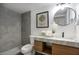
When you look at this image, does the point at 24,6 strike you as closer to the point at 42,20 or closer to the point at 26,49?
the point at 42,20

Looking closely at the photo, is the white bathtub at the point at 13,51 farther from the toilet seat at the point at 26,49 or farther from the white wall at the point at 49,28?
the white wall at the point at 49,28

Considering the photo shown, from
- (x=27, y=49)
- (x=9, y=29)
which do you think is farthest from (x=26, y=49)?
(x=9, y=29)

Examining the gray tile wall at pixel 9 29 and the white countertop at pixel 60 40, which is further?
the gray tile wall at pixel 9 29

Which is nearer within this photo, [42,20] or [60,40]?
[60,40]

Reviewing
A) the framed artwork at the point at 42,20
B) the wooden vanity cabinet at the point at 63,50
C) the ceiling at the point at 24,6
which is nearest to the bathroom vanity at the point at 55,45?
the wooden vanity cabinet at the point at 63,50

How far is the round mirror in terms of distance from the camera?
1153 millimetres

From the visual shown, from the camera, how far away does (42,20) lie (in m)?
1.21

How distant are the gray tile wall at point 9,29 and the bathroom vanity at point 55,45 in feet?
0.71

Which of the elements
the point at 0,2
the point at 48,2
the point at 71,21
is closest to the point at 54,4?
the point at 48,2

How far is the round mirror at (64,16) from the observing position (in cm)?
115

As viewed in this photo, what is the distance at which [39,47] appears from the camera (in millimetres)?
1216

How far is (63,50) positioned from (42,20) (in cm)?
46

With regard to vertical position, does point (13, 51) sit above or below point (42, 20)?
below
